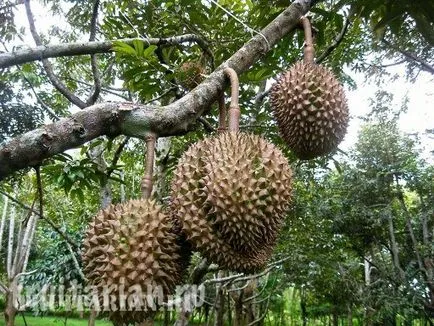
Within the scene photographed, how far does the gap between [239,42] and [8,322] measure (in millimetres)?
8713

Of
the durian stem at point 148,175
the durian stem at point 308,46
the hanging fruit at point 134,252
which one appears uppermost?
the durian stem at point 308,46

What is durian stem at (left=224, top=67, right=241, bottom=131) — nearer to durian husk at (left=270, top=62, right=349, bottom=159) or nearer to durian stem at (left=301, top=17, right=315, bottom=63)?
durian husk at (left=270, top=62, right=349, bottom=159)

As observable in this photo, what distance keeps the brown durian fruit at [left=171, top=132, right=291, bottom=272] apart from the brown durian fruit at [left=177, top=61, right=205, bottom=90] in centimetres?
98

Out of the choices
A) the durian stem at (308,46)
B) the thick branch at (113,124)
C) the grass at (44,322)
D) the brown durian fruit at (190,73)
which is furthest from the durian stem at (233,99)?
the grass at (44,322)

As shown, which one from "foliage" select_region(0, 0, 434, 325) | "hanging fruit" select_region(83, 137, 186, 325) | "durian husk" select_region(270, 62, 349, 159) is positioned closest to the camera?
"hanging fruit" select_region(83, 137, 186, 325)

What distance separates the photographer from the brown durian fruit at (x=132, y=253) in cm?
106

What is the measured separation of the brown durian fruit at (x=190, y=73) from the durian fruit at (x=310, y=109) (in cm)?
67

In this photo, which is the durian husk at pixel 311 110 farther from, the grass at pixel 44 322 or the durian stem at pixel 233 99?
the grass at pixel 44 322

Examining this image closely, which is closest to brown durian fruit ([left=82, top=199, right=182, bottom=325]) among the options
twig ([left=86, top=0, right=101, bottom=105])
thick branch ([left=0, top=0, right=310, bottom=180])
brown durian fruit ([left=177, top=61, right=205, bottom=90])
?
thick branch ([left=0, top=0, right=310, bottom=180])

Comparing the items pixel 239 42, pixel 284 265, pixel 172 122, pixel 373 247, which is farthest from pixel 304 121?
pixel 373 247

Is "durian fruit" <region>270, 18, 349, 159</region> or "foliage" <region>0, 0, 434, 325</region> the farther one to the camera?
"foliage" <region>0, 0, 434, 325</region>

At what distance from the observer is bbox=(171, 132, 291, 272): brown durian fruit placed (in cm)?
110

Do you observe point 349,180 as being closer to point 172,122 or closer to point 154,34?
→ point 154,34

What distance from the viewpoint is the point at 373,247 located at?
1391cm
